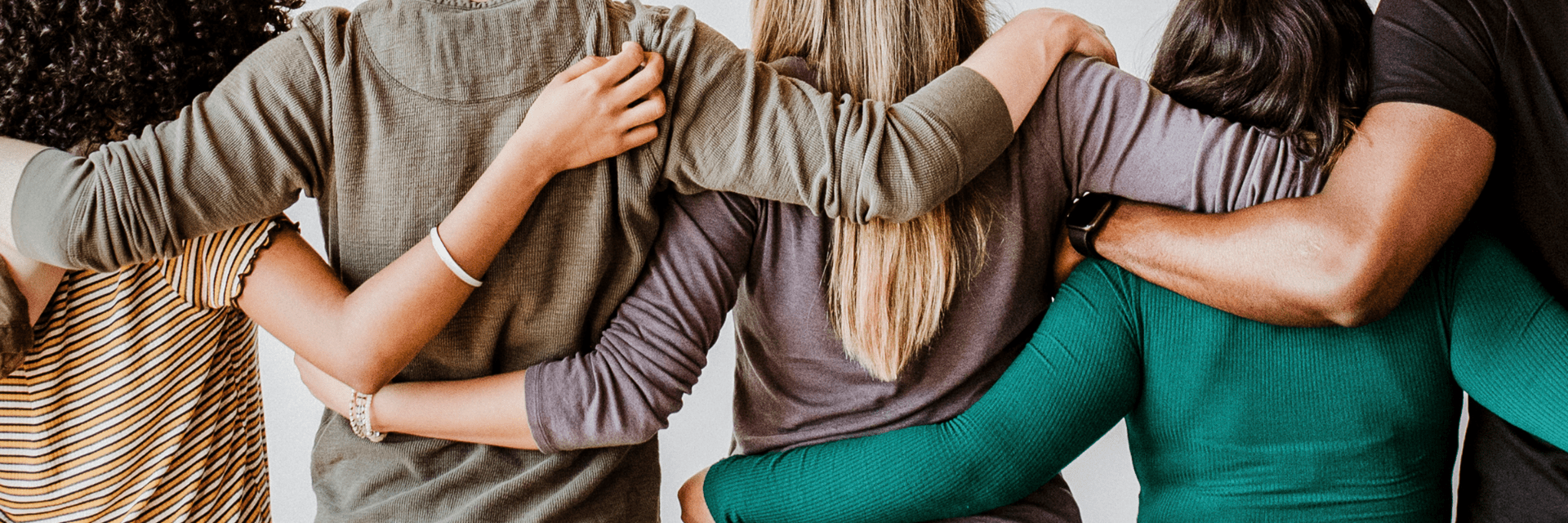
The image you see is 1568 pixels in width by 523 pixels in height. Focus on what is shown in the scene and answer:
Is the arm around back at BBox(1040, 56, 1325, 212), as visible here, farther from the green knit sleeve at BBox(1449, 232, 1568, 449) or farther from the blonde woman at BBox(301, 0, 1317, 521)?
the green knit sleeve at BBox(1449, 232, 1568, 449)

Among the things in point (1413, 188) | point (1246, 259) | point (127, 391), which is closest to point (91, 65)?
point (127, 391)

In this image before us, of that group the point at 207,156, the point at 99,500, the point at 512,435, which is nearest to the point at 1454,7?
the point at 512,435

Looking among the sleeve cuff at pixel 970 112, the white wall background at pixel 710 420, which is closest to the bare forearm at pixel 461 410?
the sleeve cuff at pixel 970 112

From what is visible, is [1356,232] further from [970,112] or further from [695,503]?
[695,503]

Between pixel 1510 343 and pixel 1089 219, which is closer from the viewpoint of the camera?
pixel 1510 343

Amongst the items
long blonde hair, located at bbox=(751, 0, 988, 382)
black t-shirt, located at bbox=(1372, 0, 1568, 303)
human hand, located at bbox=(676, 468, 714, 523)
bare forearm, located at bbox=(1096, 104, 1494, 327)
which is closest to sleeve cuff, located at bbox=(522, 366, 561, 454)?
human hand, located at bbox=(676, 468, 714, 523)

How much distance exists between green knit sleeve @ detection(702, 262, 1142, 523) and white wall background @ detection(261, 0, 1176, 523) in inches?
42.4

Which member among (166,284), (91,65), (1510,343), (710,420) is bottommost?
(710,420)

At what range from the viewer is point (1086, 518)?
2.40 metres

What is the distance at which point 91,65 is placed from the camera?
947mm

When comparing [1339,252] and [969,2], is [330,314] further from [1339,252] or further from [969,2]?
[1339,252]

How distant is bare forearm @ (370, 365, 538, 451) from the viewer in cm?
103

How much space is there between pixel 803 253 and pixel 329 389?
1.83 feet

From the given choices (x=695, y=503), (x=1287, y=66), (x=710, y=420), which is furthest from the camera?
(x=710, y=420)
